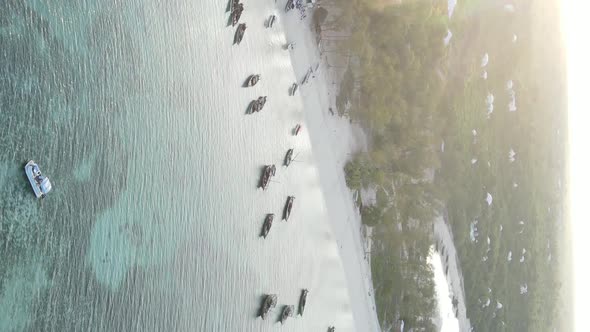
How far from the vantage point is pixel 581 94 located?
47875 millimetres

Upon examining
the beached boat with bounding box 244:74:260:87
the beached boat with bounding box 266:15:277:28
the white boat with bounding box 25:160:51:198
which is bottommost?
the white boat with bounding box 25:160:51:198

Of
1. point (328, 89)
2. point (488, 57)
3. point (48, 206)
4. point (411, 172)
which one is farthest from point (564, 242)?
point (48, 206)

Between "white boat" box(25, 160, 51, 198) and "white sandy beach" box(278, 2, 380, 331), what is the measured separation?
1311cm

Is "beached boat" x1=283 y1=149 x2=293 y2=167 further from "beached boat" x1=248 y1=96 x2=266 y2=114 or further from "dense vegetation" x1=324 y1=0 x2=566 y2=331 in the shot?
"dense vegetation" x1=324 y1=0 x2=566 y2=331

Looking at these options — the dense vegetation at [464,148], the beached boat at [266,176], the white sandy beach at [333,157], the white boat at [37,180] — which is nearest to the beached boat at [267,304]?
the white sandy beach at [333,157]

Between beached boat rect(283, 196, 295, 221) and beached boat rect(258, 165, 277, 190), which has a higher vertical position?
beached boat rect(258, 165, 277, 190)

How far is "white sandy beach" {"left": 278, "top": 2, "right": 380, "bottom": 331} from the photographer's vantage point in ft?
92.0

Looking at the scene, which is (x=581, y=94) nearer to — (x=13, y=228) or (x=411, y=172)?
(x=411, y=172)

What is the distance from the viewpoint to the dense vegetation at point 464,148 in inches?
1158

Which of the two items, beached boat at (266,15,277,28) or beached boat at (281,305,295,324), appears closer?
beached boat at (281,305,295,324)

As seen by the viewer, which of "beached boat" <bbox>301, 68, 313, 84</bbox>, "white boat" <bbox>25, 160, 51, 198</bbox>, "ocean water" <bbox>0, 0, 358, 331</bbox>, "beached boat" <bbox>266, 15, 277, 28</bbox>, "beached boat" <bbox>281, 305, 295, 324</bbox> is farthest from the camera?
"beached boat" <bbox>301, 68, 313, 84</bbox>

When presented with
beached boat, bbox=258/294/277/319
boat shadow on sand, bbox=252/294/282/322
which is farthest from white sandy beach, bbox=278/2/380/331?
boat shadow on sand, bbox=252/294/282/322

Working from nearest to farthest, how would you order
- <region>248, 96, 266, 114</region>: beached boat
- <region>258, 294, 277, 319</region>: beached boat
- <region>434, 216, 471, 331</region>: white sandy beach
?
<region>258, 294, 277, 319</region>: beached boat, <region>248, 96, 266, 114</region>: beached boat, <region>434, 216, 471, 331</region>: white sandy beach

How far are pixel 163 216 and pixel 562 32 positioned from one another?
123 ft
